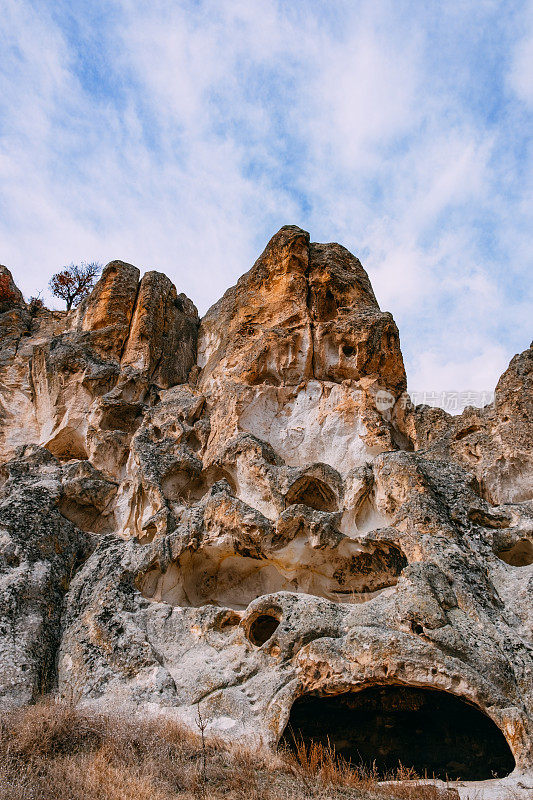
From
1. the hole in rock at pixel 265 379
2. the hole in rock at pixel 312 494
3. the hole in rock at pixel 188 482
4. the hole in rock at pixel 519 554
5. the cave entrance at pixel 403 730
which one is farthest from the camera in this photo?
the hole in rock at pixel 265 379

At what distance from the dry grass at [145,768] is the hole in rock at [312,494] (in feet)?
17.2

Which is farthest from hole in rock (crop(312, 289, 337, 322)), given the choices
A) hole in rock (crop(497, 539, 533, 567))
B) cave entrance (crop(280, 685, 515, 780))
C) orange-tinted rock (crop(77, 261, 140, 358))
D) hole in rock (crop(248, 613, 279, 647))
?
cave entrance (crop(280, 685, 515, 780))

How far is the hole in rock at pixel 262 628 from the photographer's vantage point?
31.3 feet

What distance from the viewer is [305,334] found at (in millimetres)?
16547

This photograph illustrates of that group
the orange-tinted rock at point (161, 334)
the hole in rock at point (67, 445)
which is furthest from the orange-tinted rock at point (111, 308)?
the hole in rock at point (67, 445)

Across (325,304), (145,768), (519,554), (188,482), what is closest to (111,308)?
(325,304)

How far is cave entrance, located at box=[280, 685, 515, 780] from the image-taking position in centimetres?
877

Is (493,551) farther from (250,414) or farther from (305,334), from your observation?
(305,334)

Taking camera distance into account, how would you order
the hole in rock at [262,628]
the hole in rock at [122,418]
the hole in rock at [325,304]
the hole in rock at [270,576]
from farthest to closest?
1. the hole in rock at [325,304]
2. the hole in rock at [122,418]
3. the hole in rock at [270,576]
4. the hole in rock at [262,628]

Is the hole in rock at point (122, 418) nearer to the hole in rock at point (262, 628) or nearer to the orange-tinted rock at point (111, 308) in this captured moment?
the orange-tinted rock at point (111, 308)

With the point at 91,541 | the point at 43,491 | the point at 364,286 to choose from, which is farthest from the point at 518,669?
the point at 364,286

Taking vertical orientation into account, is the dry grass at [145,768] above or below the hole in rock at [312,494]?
below

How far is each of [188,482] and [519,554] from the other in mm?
7122

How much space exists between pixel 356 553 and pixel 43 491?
6.27m
